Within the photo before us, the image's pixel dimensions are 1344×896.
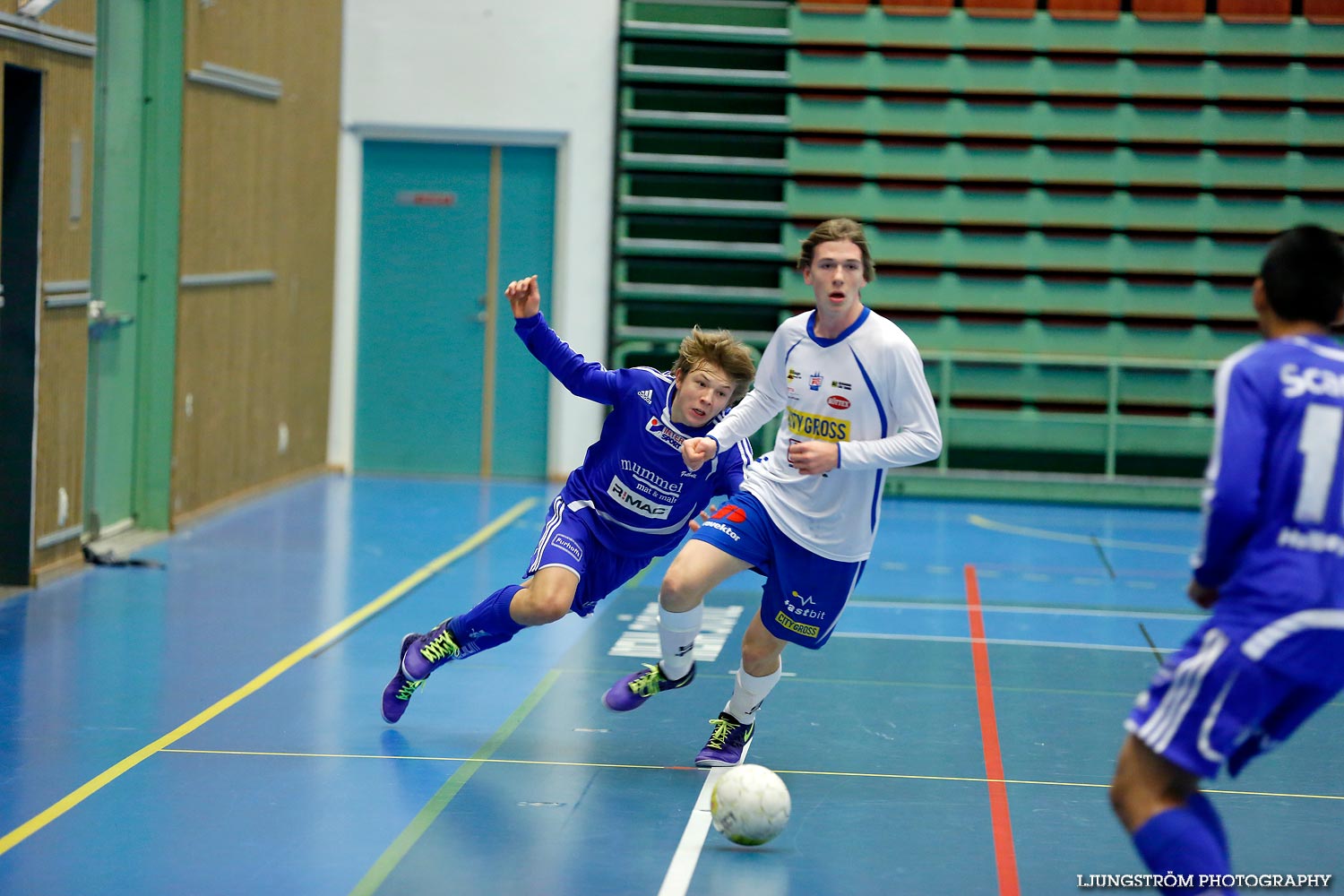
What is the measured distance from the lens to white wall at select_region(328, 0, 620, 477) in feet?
42.3

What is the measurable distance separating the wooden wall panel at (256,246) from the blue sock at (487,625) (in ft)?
16.5

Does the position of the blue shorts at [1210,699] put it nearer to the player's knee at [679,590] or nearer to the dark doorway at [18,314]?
the player's knee at [679,590]

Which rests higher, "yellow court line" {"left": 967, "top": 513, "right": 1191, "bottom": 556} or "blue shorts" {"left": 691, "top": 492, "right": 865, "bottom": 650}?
"blue shorts" {"left": 691, "top": 492, "right": 865, "bottom": 650}

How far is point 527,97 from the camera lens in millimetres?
12898

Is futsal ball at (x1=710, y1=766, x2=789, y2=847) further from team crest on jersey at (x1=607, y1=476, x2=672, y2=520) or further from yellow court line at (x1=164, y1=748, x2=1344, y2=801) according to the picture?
team crest on jersey at (x1=607, y1=476, x2=672, y2=520)

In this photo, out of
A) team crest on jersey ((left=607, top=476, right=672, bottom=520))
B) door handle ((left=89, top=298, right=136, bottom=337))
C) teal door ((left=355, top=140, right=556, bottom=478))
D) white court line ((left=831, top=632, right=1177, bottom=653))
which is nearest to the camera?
team crest on jersey ((left=607, top=476, right=672, bottom=520))

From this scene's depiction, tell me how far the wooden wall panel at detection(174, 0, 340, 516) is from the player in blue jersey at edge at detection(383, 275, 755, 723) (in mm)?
5095

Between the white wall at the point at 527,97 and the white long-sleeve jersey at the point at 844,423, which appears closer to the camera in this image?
the white long-sleeve jersey at the point at 844,423

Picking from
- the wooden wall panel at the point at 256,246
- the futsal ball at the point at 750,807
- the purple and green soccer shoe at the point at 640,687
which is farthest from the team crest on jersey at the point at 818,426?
the wooden wall panel at the point at 256,246

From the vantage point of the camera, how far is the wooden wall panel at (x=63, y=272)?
773 centimetres

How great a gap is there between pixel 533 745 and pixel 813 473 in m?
1.56

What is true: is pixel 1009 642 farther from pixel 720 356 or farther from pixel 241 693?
pixel 241 693

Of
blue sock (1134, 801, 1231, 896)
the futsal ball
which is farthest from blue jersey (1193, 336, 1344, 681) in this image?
the futsal ball

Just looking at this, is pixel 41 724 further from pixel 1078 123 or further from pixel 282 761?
pixel 1078 123
